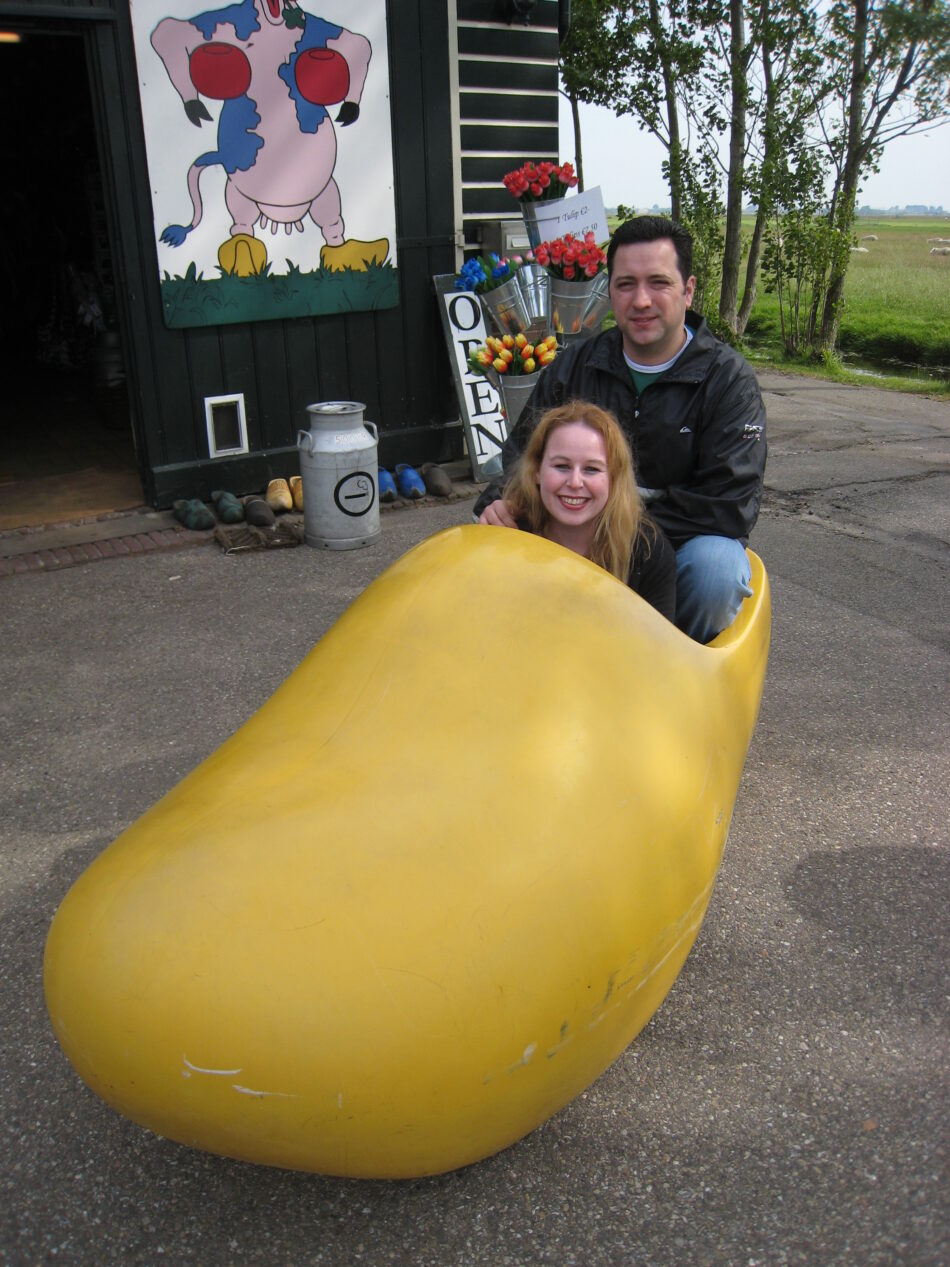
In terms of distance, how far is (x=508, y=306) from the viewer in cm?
442

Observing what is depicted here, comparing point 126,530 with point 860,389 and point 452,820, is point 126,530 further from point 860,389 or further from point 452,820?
point 860,389

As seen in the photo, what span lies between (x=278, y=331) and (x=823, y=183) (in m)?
6.18

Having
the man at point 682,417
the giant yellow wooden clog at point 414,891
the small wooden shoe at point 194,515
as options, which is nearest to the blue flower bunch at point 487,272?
the small wooden shoe at point 194,515

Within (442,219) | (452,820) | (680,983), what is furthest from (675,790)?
(442,219)

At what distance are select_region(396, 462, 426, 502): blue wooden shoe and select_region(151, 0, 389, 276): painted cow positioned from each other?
936 mm

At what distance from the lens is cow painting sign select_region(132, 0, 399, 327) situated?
4082mm

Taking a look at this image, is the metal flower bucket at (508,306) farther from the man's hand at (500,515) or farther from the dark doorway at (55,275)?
the man's hand at (500,515)

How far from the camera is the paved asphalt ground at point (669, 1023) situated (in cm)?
133

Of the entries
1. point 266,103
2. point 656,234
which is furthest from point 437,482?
point 656,234

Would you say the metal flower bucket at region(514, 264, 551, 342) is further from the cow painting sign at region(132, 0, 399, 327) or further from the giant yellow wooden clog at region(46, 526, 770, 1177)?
the giant yellow wooden clog at region(46, 526, 770, 1177)

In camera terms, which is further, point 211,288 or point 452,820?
point 211,288

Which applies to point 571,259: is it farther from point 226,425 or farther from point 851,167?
point 851,167

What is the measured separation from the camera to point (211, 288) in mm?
4344

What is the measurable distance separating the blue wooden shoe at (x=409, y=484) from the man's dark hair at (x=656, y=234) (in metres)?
2.55
